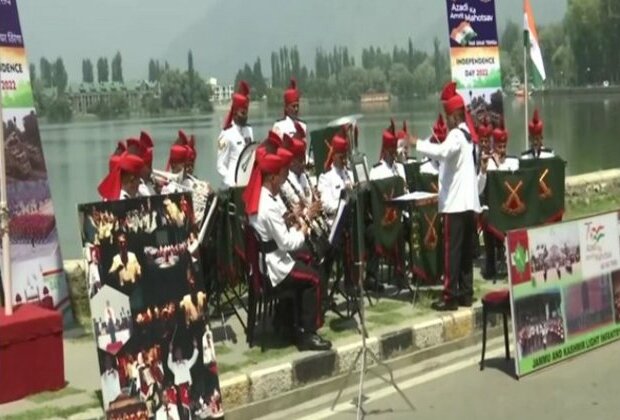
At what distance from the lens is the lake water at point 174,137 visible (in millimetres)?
12414

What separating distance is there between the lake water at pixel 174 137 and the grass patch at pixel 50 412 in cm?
137

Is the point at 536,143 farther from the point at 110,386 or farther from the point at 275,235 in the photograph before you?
the point at 110,386

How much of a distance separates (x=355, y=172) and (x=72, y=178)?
9727 millimetres

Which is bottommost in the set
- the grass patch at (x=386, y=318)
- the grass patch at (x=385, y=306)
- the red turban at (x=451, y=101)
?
the grass patch at (x=385, y=306)

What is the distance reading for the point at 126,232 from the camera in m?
5.66

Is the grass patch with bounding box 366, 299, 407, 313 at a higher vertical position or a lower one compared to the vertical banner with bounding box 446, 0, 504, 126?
lower

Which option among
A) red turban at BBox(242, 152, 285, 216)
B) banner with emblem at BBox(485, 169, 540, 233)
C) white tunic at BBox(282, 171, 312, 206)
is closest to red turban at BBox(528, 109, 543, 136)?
banner with emblem at BBox(485, 169, 540, 233)

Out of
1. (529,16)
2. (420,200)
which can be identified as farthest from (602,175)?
(420,200)

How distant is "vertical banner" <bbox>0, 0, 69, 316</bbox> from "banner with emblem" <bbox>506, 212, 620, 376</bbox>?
397 centimetres

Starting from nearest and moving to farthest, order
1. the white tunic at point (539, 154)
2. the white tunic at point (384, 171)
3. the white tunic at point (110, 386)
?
the white tunic at point (110, 386) → the white tunic at point (384, 171) → the white tunic at point (539, 154)

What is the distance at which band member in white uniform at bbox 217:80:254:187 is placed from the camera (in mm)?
9242

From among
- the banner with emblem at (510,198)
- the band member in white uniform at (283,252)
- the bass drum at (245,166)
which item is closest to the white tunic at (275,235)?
the band member in white uniform at (283,252)

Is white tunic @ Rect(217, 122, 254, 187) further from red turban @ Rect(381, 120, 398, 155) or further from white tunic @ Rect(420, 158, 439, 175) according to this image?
white tunic @ Rect(420, 158, 439, 175)

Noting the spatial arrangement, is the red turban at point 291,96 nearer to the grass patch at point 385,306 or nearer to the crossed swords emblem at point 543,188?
the grass patch at point 385,306
